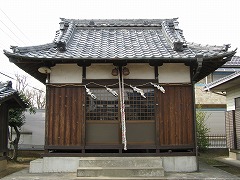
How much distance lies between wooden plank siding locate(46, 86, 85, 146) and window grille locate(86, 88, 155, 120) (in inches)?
→ 14.0

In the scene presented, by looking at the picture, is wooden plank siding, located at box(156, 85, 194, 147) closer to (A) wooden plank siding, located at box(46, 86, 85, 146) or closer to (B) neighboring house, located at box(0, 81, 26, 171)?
(A) wooden plank siding, located at box(46, 86, 85, 146)

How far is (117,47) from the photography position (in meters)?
10.9

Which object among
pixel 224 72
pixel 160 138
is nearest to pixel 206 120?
pixel 224 72

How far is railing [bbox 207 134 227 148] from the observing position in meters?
20.9


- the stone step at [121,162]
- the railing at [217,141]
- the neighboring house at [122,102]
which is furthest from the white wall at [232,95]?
the stone step at [121,162]

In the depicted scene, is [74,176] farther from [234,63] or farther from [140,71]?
[234,63]

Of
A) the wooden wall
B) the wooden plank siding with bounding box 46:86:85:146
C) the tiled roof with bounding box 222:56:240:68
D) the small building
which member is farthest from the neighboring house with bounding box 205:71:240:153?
the tiled roof with bounding box 222:56:240:68

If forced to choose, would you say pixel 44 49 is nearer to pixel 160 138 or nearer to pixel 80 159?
pixel 80 159

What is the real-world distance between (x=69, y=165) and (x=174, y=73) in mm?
4904

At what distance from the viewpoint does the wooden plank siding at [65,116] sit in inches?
393

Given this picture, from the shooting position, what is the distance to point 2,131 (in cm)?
1223

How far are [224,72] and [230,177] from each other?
741 inches

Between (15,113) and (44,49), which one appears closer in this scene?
(44,49)

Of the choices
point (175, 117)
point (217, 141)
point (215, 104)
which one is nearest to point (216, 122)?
point (217, 141)
